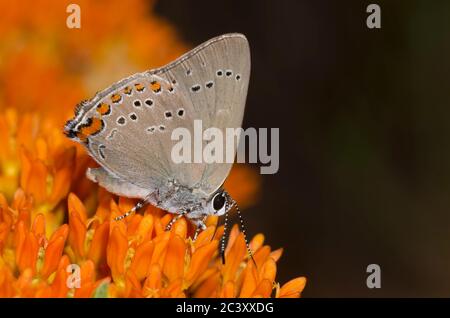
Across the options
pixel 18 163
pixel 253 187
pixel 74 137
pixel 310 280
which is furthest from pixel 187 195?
pixel 310 280

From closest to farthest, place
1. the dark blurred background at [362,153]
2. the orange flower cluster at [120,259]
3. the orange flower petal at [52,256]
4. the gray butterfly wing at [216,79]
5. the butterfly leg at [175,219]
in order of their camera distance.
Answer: the orange flower cluster at [120,259], the orange flower petal at [52,256], the butterfly leg at [175,219], the gray butterfly wing at [216,79], the dark blurred background at [362,153]

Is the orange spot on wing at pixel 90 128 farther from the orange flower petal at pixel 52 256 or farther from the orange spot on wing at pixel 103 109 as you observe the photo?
the orange flower petal at pixel 52 256

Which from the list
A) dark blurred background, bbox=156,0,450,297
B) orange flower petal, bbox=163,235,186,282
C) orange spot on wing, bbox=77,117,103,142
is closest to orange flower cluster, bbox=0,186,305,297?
orange flower petal, bbox=163,235,186,282

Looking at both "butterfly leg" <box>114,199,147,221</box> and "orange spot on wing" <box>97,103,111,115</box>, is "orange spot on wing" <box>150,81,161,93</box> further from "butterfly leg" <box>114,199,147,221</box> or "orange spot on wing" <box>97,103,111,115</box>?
"butterfly leg" <box>114,199,147,221</box>

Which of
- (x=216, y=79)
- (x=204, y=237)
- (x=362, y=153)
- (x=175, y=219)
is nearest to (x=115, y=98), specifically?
(x=216, y=79)

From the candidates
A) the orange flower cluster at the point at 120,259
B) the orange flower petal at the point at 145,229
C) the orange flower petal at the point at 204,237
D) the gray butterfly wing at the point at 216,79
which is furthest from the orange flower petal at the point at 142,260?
the gray butterfly wing at the point at 216,79

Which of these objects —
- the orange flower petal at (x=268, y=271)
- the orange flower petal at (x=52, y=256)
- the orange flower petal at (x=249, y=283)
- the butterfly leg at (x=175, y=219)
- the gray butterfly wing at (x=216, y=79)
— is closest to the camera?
the orange flower petal at (x=52, y=256)

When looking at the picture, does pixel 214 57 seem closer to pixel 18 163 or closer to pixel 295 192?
pixel 18 163
